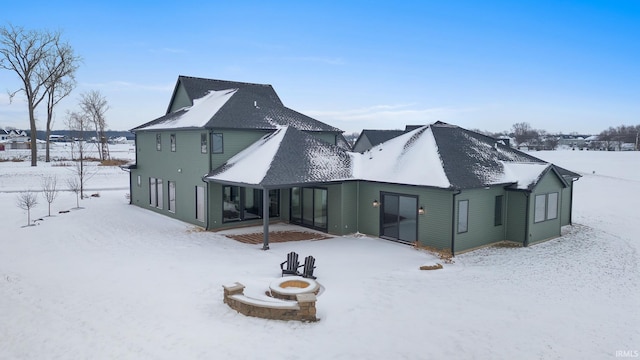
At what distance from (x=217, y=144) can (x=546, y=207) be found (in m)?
13.6

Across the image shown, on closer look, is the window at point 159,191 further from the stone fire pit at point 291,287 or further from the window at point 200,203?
the stone fire pit at point 291,287

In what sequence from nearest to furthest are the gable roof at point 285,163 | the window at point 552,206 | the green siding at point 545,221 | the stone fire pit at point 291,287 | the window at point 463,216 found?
the stone fire pit at point 291,287 < the window at point 463,216 < the gable roof at point 285,163 < the green siding at point 545,221 < the window at point 552,206

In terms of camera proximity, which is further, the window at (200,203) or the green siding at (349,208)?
the window at (200,203)

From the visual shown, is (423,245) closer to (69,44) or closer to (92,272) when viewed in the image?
(92,272)

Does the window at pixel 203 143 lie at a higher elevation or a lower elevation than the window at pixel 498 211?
higher

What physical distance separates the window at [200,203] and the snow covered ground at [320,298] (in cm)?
97

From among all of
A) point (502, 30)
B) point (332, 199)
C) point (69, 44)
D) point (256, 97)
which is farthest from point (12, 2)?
point (69, 44)

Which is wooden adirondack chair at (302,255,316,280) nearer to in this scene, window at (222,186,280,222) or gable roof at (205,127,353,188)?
gable roof at (205,127,353,188)

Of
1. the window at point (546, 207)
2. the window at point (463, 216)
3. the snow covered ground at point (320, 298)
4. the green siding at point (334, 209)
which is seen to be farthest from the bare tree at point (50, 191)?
the window at point (546, 207)

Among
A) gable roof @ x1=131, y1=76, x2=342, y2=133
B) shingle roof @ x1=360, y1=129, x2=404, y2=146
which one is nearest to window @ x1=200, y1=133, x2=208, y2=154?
gable roof @ x1=131, y1=76, x2=342, y2=133

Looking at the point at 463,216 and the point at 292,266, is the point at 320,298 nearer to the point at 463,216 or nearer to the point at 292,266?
the point at 292,266

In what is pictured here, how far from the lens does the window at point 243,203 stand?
60.5ft

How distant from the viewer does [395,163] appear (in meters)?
17.0

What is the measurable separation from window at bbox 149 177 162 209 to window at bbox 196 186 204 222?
4.24 meters
